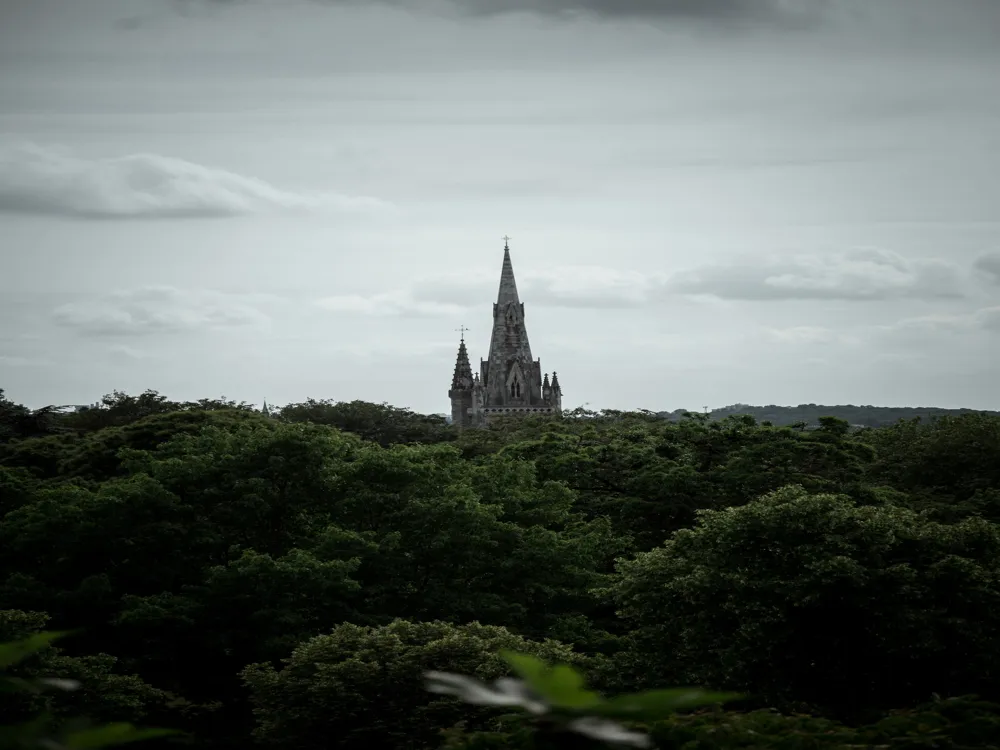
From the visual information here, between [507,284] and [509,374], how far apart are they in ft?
34.6

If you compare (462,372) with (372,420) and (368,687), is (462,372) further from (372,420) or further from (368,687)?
(368,687)

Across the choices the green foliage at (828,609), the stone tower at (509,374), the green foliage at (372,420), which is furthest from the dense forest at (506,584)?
the stone tower at (509,374)

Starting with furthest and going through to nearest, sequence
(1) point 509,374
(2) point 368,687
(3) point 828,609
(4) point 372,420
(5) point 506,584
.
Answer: (1) point 509,374
(4) point 372,420
(5) point 506,584
(2) point 368,687
(3) point 828,609

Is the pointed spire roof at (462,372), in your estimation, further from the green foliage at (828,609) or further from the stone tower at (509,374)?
the green foliage at (828,609)

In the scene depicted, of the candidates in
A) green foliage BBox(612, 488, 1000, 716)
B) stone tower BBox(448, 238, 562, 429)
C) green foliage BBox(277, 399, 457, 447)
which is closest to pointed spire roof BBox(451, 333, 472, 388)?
stone tower BBox(448, 238, 562, 429)

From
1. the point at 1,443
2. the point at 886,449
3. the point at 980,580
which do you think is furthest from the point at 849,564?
the point at 1,443

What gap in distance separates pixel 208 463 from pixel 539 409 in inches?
3938

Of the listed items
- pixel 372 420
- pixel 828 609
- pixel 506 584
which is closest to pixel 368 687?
pixel 828 609

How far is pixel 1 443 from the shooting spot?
57875 mm

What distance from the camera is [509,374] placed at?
135875mm

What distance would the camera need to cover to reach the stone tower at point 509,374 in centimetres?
13462

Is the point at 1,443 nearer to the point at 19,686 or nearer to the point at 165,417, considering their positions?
the point at 165,417

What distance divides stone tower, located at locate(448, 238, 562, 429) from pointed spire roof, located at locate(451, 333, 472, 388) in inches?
219

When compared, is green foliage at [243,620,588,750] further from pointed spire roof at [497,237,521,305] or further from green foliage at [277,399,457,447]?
pointed spire roof at [497,237,521,305]
